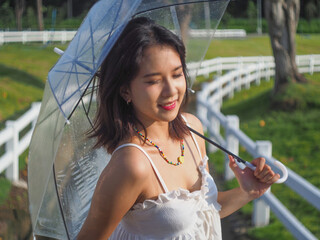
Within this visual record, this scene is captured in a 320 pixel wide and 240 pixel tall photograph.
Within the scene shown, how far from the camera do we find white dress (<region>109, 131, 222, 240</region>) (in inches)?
78.2

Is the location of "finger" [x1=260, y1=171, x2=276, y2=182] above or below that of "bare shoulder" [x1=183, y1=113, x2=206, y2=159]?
below

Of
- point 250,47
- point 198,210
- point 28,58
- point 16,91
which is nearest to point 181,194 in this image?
point 198,210

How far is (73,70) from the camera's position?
2.05 m

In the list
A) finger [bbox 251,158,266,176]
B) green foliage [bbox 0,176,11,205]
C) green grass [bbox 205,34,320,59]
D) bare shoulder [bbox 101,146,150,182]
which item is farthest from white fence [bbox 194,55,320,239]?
green grass [bbox 205,34,320,59]

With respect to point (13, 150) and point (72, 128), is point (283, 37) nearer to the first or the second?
point (13, 150)

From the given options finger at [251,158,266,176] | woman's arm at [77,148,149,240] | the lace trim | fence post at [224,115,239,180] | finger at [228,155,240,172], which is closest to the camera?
woman's arm at [77,148,149,240]

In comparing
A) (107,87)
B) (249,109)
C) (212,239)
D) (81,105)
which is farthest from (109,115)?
(249,109)

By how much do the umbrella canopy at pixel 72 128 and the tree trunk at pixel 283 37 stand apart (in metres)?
11.9

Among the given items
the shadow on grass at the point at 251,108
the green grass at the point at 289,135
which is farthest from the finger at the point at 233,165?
the shadow on grass at the point at 251,108

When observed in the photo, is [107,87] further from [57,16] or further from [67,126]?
[57,16]

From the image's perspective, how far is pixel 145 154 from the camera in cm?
199

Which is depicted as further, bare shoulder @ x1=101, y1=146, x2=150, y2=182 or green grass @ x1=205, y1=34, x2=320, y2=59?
green grass @ x1=205, y1=34, x2=320, y2=59

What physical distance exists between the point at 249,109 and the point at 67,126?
12.0m

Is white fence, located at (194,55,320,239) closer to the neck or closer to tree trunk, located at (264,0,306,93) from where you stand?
tree trunk, located at (264,0,306,93)
